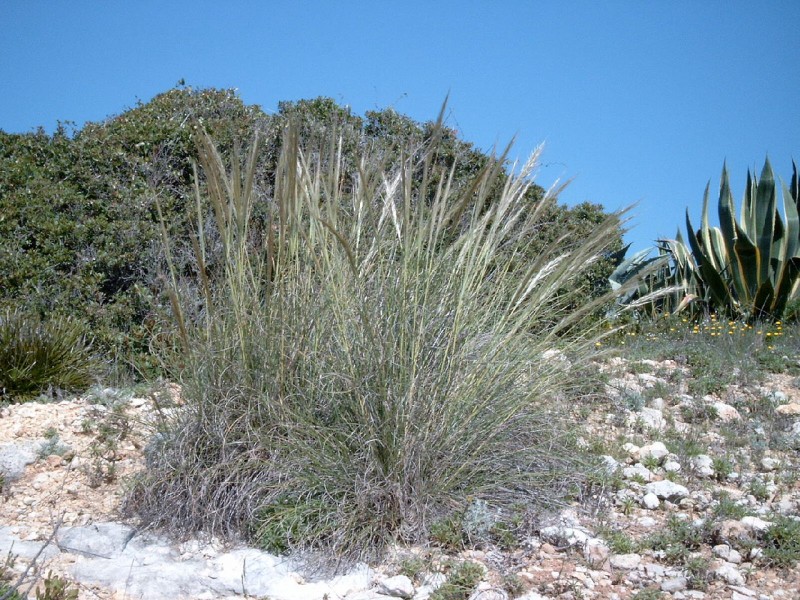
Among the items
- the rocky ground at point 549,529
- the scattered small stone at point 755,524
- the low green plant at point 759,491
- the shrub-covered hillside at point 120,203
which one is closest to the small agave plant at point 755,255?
the shrub-covered hillside at point 120,203

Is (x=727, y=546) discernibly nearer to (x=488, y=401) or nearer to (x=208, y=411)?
(x=488, y=401)

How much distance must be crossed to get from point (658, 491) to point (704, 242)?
6.95 metres

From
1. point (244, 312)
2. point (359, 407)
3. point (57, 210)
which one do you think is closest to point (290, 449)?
point (359, 407)

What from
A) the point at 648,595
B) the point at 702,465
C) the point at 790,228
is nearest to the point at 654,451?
the point at 702,465

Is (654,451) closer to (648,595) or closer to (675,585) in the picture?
(675,585)

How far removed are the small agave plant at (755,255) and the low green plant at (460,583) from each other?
22.2 ft

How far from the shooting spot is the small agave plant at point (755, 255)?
31.4 ft

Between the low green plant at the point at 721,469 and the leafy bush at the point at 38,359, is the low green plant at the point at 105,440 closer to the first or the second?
Result: the leafy bush at the point at 38,359

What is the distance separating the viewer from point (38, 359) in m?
6.12

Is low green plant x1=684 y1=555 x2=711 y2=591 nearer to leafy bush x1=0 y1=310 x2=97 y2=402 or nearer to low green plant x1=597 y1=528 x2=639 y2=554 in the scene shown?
low green plant x1=597 y1=528 x2=639 y2=554

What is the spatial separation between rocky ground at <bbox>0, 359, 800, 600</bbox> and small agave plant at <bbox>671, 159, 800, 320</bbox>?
4519 millimetres

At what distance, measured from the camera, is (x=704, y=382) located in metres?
6.13

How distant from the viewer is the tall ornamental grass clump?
378 cm

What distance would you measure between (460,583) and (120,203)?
5831 millimetres
